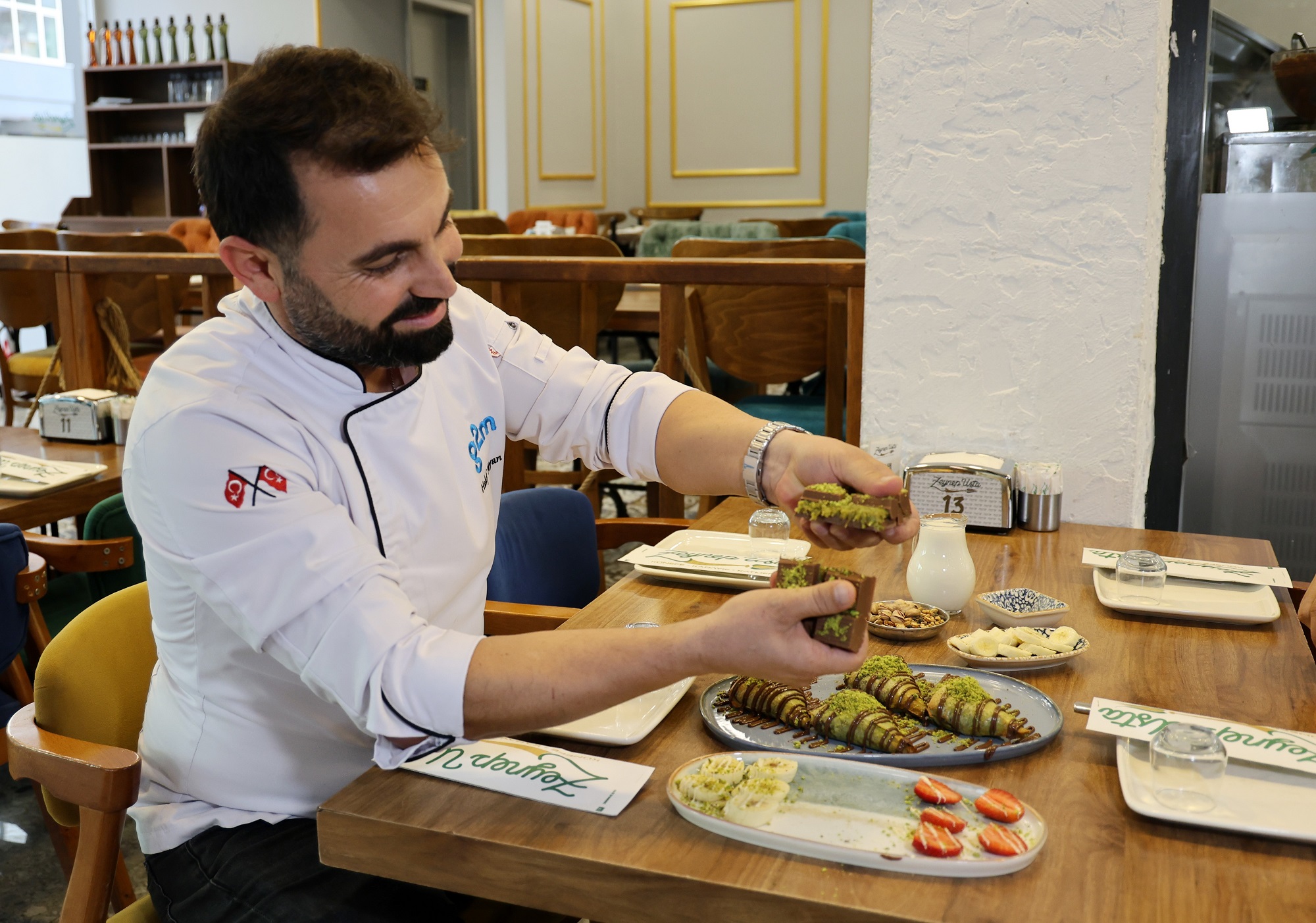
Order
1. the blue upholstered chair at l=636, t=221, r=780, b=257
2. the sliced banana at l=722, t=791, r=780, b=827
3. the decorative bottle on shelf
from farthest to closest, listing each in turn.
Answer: the decorative bottle on shelf < the blue upholstered chair at l=636, t=221, r=780, b=257 < the sliced banana at l=722, t=791, r=780, b=827

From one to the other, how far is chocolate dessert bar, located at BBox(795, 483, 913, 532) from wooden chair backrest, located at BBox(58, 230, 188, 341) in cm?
438

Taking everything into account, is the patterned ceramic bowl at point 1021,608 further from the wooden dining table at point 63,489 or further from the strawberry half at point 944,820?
the wooden dining table at point 63,489

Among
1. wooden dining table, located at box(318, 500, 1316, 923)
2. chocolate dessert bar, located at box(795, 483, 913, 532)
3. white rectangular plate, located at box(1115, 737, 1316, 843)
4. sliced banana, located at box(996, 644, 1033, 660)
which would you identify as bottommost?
wooden dining table, located at box(318, 500, 1316, 923)

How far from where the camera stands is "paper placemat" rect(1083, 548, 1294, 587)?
1.70m

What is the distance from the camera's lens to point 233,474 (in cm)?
113

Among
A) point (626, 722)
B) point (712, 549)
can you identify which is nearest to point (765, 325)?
point (712, 549)

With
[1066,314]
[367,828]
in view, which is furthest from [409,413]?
[1066,314]

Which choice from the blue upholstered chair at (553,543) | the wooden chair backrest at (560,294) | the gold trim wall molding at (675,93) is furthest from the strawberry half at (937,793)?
the gold trim wall molding at (675,93)

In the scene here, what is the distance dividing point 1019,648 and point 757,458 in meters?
0.39

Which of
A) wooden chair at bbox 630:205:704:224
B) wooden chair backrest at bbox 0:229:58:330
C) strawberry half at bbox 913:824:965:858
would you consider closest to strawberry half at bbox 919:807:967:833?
strawberry half at bbox 913:824:965:858

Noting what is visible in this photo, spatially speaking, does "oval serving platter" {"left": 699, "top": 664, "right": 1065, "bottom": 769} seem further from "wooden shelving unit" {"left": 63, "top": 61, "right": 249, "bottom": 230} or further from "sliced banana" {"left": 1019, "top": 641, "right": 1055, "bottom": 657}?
"wooden shelving unit" {"left": 63, "top": 61, "right": 249, "bottom": 230}

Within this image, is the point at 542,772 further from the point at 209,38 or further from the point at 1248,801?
the point at 209,38

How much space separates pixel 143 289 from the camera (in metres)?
5.45

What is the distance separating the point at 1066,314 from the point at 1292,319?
2.48ft
